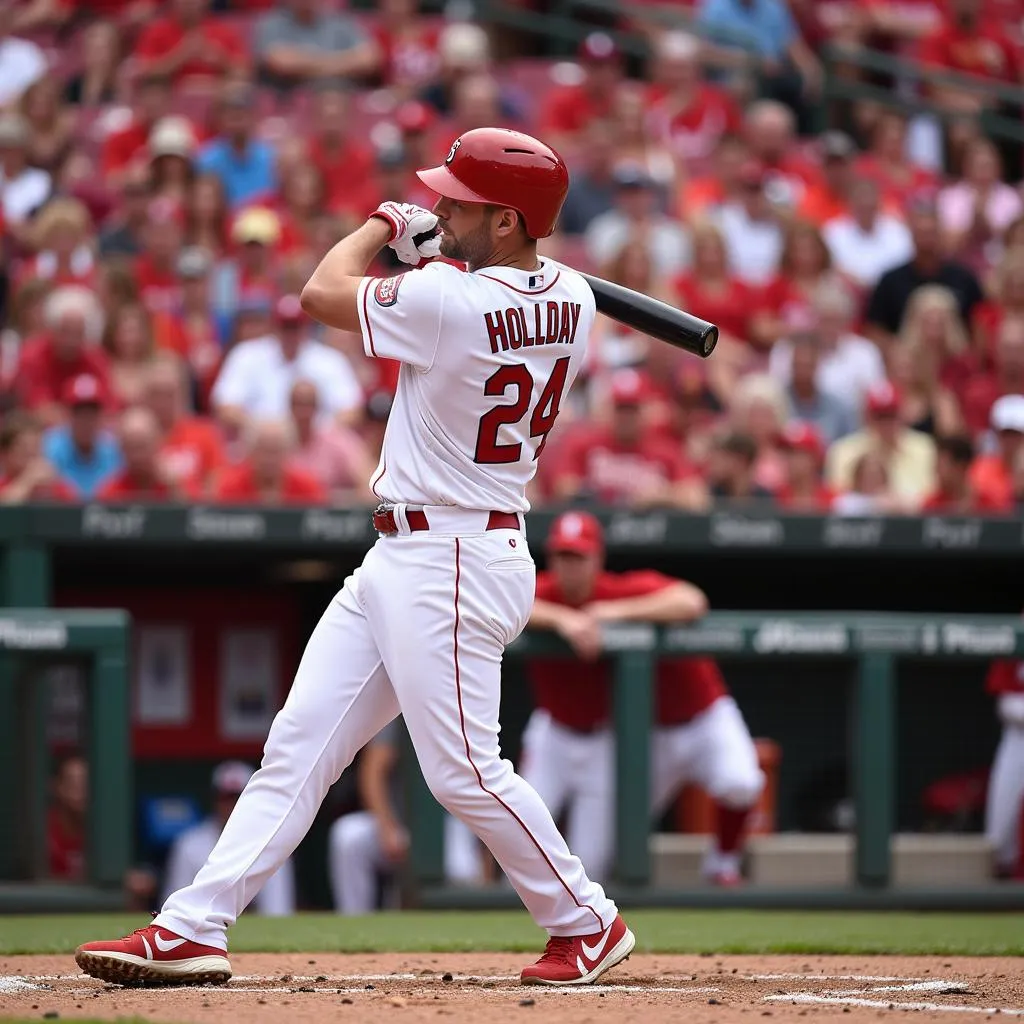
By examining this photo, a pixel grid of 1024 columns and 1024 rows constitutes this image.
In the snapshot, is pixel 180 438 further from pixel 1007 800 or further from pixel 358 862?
pixel 1007 800

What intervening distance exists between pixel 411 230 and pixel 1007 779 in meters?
4.02

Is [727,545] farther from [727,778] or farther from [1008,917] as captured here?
[1008,917]

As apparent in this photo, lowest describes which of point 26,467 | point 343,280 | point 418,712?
point 418,712

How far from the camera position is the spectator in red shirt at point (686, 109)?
1114 centimetres

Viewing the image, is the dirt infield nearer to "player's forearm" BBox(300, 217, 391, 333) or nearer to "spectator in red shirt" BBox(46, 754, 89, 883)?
"player's forearm" BBox(300, 217, 391, 333)

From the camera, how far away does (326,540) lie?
7105 millimetres

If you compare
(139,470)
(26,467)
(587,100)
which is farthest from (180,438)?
(587,100)

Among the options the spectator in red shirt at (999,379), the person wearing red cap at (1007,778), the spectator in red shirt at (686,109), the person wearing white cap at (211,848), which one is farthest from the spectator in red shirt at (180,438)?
the spectator in red shirt at (686,109)

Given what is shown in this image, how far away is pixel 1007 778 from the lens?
23.3 ft

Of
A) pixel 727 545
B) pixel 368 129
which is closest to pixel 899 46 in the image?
pixel 368 129

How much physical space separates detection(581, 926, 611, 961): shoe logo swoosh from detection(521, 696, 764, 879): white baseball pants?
2.60 m

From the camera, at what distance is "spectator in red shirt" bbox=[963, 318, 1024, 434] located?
29.8ft

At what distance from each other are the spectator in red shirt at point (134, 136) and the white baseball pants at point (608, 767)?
14.7 feet

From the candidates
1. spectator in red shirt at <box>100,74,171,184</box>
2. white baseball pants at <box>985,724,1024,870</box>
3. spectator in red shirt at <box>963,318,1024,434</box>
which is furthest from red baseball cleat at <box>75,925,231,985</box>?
spectator in red shirt at <box>100,74,171,184</box>
